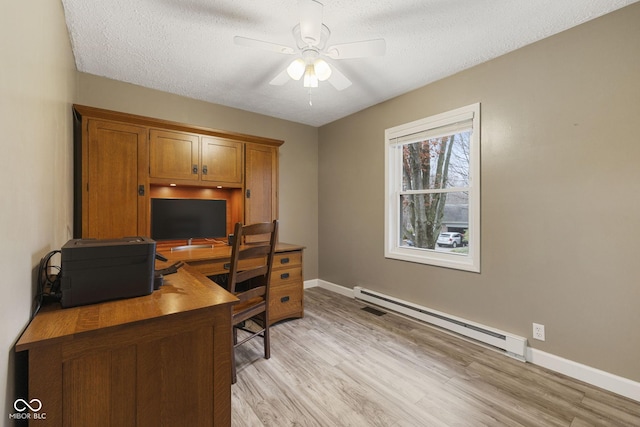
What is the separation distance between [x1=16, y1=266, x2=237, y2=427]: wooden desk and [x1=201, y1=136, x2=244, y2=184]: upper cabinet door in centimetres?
197

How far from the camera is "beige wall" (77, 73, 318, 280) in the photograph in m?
2.77

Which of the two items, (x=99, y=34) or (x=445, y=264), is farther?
(x=445, y=264)

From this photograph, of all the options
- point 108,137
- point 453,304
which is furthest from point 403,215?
point 108,137

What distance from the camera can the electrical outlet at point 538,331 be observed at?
213 centimetres

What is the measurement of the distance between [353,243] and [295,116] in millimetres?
1953

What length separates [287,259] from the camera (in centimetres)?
297

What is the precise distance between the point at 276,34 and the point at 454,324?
2.95 meters

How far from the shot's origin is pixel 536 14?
1.88m

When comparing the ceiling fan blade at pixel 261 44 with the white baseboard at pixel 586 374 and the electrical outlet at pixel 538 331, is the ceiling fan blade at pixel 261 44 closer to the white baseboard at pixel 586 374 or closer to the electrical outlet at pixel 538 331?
the electrical outlet at pixel 538 331

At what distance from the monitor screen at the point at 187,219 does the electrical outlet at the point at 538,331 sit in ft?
10.1

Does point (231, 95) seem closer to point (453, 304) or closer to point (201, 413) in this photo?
point (201, 413)

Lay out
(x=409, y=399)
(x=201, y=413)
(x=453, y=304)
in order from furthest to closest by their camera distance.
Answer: (x=453, y=304), (x=409, y=399), (x=201, y=413)

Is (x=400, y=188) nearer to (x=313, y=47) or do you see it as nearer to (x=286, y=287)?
(x=286, y=287)

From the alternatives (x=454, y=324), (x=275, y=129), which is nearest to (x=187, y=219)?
(x=275, y=129)
